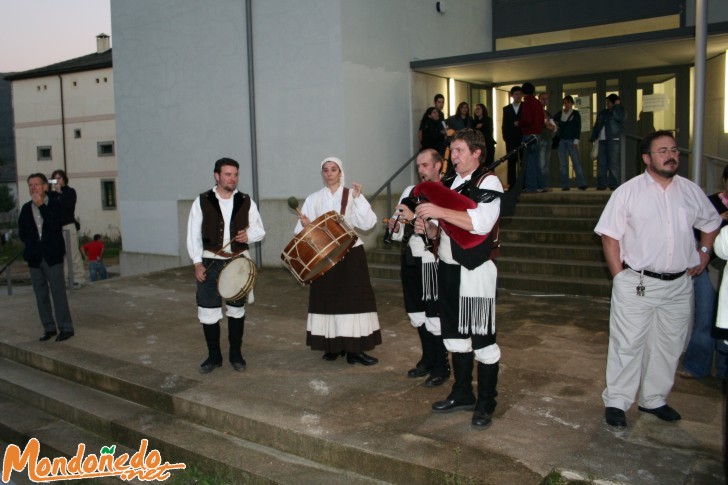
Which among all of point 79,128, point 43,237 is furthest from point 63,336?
point 79,128

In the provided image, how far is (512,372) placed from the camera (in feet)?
17.9

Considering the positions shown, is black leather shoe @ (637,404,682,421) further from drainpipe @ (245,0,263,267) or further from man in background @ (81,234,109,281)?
man in background @ (81,234,109,281)

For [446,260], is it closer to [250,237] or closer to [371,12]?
[250,237]

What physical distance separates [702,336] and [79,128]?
113ft

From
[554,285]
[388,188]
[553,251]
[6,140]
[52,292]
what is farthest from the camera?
[6,140]

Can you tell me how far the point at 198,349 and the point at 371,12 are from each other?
7.00 metres

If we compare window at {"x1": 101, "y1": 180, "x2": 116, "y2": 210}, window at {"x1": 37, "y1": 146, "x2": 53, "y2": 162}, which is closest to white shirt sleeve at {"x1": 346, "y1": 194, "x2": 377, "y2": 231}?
window at {"x1": 101, "y1": 180, "x2": 116, "y2": 210}

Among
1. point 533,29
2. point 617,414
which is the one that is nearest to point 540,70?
point 533,29

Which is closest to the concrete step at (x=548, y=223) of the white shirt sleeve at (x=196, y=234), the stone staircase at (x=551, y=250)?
the stone staircase at (x=551, y=250)

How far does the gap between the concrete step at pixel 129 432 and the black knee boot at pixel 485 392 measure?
0.86 m

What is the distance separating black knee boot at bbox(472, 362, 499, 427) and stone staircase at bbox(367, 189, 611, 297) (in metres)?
4.60

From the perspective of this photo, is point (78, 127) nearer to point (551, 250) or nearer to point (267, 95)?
point (267, 95)

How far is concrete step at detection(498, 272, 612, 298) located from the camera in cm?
846

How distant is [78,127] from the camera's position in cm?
3416
